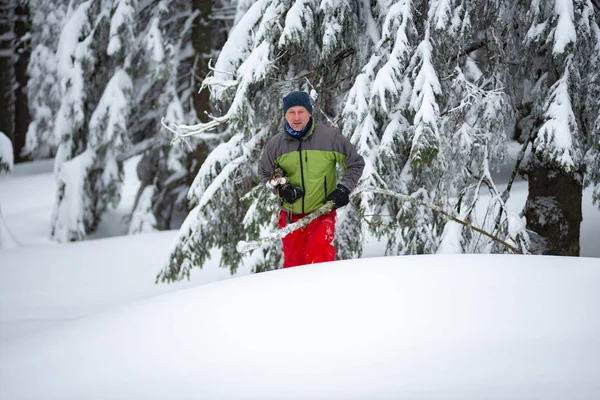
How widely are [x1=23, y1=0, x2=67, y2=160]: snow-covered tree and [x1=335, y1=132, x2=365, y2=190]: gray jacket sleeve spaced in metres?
13.7

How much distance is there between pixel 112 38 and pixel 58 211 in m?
3.31

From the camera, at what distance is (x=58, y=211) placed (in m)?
11.1

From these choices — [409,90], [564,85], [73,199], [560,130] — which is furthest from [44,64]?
[560,130]

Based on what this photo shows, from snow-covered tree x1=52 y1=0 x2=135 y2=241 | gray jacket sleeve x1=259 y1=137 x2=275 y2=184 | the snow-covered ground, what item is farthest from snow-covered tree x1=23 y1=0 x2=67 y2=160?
the snow-covered ground

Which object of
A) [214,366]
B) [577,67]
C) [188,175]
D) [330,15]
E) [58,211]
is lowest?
[58,211]

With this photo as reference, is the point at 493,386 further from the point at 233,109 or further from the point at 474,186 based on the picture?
the point at 233,109

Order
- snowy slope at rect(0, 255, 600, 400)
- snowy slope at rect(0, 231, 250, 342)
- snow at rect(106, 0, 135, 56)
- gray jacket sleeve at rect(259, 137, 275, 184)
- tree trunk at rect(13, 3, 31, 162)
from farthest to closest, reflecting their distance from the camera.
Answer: tree trunk at rect(13, 3, 31, 162)
snow at rect(106, 0, 135, 56)
snowy slope at rect(0, 231, 250, 342)
gray jacket sleeve at rect(259, 137, 275, 184)
snowy slope at rect(0, 255, 600, 400)

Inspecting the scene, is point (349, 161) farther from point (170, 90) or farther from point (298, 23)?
point (170, 90)

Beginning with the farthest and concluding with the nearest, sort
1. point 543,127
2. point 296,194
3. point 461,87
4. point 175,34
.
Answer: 1. point 175,34
2. point 461,87
3. point 543,127
4. point 296,194

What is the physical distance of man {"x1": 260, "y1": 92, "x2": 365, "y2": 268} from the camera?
14.3 ft

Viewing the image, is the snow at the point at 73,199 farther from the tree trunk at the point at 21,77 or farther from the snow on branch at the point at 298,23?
the tree trunk at the point at 21,77

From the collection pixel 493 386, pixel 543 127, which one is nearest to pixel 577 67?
pixel 543 127

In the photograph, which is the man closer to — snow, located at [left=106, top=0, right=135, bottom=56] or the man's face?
the man's face

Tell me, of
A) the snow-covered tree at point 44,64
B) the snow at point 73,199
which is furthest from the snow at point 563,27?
the snow-covered tree at point 44,64
